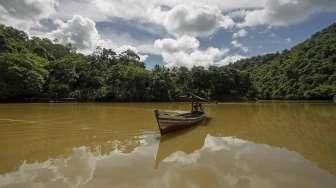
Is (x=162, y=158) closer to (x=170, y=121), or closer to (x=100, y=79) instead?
(x=170, y=121)

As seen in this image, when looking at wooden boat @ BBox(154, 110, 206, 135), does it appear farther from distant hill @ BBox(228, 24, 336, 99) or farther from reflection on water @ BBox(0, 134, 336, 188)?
distant hill @ BBox(228, 24, 336, 99)

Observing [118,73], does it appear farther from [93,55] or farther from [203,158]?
[203,158]

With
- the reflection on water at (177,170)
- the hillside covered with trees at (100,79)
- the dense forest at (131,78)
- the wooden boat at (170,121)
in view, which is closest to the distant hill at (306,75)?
the dense forest at (131,78)

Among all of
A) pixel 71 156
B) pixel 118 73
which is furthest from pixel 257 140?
pixel 118 73

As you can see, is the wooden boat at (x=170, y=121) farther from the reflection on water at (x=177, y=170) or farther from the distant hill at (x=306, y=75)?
the distant hill at (x=306, y=75)

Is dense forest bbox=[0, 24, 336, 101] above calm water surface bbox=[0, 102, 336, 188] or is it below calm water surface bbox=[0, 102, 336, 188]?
above

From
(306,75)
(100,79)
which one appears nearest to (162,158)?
(100,79)

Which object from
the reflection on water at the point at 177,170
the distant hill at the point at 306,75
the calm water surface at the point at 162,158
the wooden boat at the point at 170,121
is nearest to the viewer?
the reflection on water at the point at 177,170

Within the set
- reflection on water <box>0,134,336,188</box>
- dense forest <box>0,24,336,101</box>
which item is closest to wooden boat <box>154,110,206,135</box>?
reflection on water <box>0,134,336,188</box>

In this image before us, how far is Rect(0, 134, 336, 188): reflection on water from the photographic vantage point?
21.6 feet

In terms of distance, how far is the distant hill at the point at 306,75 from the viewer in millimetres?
53166

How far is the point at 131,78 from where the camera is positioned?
45.6 meters

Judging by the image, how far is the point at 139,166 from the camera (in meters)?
7.97

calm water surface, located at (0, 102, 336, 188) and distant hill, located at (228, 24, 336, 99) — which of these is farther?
distant hill, located at (228, 24, 336, 99)
